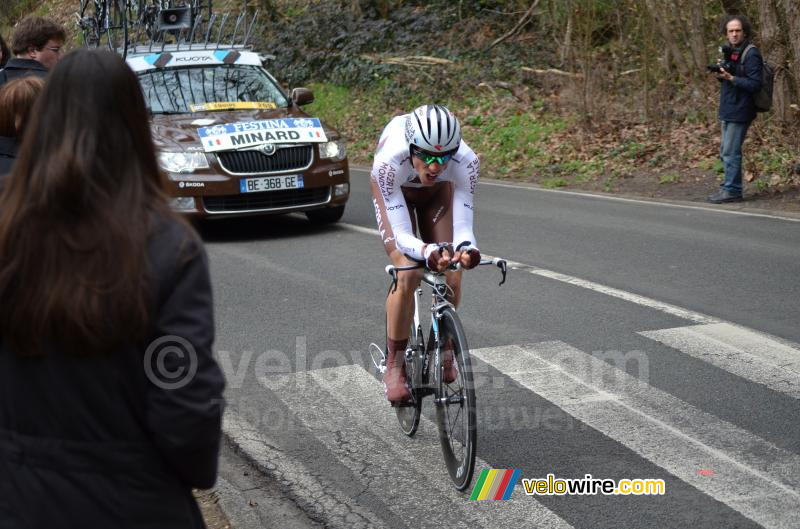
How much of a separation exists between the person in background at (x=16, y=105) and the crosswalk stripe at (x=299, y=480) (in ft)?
6.18

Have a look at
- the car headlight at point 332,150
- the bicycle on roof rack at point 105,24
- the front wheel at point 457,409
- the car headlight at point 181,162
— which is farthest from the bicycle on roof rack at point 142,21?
the front wheel at point 457,409

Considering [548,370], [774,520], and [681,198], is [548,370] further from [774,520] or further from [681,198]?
[681,198]

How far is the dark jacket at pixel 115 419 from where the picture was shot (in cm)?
221

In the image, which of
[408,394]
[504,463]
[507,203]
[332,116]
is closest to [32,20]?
[408,394]

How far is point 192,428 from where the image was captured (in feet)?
7.37

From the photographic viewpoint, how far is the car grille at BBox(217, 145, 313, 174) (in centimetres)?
1182

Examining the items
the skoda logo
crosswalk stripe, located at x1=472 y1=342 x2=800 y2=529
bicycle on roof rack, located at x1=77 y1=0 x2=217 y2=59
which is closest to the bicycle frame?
crosswalk stripe, located at x1=472 y1=342 x2=800 y2=529

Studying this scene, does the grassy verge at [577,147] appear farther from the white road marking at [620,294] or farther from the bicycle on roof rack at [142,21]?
the white road marking at [620,294]

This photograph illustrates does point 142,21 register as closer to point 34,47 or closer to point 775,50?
point 775,50

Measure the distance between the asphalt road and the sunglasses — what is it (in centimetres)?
147

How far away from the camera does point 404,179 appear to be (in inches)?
212

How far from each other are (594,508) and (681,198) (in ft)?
35.3

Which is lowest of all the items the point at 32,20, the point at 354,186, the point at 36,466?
the point at 354,186

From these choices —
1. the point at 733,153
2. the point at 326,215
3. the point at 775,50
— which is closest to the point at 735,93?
the point at 733,153
